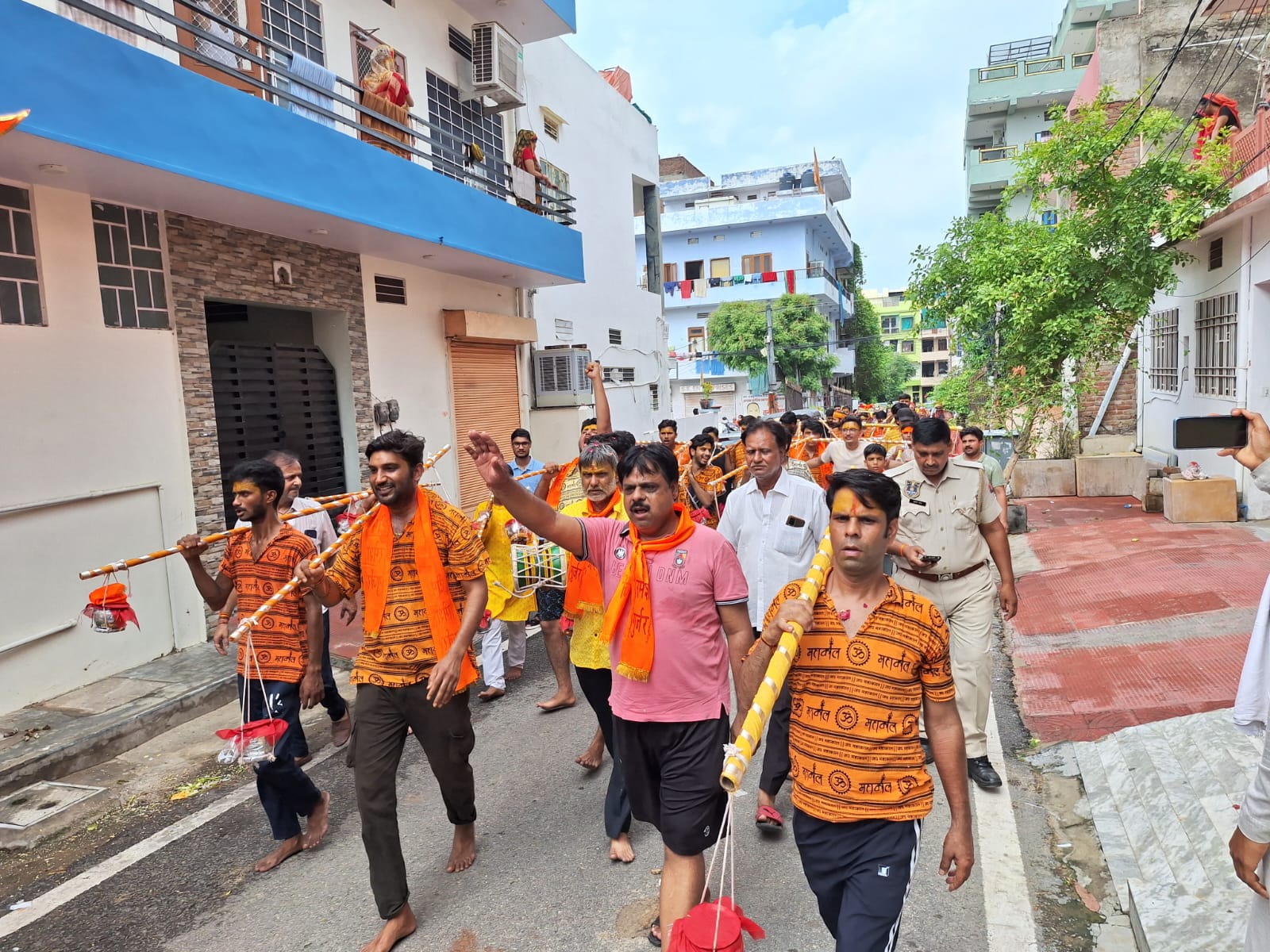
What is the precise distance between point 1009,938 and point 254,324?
10551 mm

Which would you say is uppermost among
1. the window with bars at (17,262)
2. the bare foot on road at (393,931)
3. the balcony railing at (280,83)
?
the balcony railing at (280,83)

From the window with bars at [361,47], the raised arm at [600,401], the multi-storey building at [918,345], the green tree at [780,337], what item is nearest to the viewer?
the raised arm at [600,401]

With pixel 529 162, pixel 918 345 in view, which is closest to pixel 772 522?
pixel 529 162

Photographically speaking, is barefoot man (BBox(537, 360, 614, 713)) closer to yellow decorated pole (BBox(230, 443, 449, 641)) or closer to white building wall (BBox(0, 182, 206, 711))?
yellow decorated pole (BBox(230, 443, 449, 641))

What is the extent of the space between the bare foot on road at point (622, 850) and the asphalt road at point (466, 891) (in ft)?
0.13

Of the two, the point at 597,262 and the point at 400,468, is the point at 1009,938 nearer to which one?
the point at 400,468

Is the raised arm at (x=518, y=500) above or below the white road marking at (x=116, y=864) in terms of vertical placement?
above

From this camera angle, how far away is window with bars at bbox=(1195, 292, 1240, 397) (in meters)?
12.6

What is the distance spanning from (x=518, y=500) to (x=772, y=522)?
198 centimetres

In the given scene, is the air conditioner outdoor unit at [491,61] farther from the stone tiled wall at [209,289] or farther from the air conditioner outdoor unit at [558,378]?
the stone tiled wall at [209,289]

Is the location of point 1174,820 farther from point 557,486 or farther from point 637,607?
point 557,486

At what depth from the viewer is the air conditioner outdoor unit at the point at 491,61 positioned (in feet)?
43.6

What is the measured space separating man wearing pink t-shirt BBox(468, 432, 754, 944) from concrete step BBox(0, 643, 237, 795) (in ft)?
14.0

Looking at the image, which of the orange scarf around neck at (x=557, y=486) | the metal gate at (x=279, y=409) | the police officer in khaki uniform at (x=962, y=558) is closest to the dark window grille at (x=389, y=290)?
the metal gate at (x=279, y=409)
